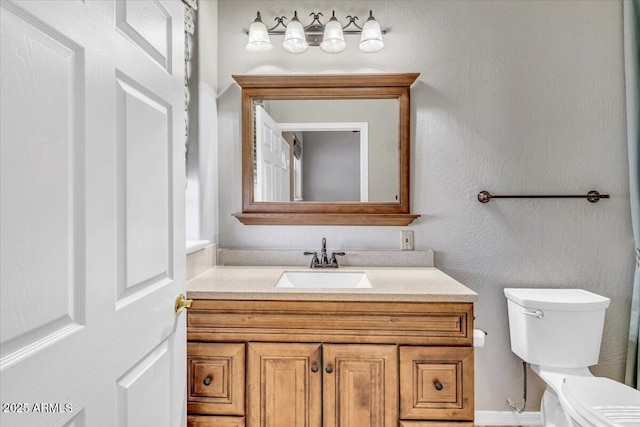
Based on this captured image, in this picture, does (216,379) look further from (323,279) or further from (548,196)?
(548,196)

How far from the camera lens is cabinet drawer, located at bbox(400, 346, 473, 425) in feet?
4.58

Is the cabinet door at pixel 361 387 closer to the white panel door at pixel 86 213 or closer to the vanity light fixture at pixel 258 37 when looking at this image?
the white panel door at pixel 86 213

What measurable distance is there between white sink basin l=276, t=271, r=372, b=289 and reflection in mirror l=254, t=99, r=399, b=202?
0.41 meters

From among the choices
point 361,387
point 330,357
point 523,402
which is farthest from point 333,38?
point 523,402

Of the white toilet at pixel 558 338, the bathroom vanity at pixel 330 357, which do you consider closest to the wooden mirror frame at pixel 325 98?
the bathroom vanity at pixel 330 357

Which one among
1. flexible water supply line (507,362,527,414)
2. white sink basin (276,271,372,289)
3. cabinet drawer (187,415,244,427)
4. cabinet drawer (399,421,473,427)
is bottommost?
flexible water supply line (507,362,527,414)

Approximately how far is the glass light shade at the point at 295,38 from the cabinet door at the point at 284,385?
4.96ft

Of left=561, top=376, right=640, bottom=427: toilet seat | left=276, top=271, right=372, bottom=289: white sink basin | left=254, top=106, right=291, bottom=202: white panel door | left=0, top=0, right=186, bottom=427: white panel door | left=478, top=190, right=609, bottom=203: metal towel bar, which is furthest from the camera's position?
left=254, top=106, right=291, bottom=202: white panel door

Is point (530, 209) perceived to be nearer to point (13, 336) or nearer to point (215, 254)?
point (215, 254)

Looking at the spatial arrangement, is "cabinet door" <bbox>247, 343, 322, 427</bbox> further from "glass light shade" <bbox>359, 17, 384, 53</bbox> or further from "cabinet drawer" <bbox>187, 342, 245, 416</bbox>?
"glass light shade" <bbox>359, 17, 384, 53</bbox>

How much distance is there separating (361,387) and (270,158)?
1.25m

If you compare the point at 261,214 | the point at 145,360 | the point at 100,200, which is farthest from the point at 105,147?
the point at 261,214

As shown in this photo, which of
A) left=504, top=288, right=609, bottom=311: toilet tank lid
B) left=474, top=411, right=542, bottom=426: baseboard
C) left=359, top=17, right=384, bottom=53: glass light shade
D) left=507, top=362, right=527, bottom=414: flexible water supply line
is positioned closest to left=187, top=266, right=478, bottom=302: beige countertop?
left=504, top=288, right=609, bottom=311: toilet tank lid

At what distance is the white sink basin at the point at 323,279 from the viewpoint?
1830mm
